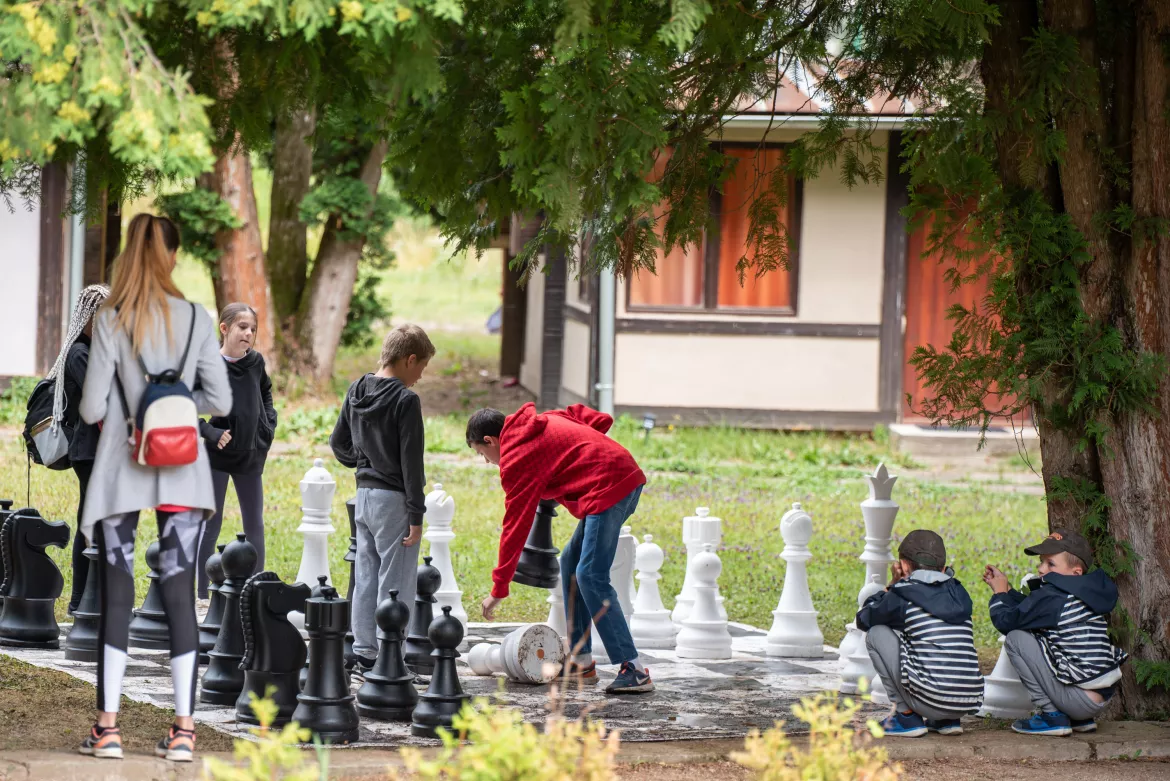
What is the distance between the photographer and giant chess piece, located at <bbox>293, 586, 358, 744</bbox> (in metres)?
5.13

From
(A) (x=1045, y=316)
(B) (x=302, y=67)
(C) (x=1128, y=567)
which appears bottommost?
(C) (x=1128, y=567)

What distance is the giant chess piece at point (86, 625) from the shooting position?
643 centimetres

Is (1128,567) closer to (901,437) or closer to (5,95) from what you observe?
(5,95)

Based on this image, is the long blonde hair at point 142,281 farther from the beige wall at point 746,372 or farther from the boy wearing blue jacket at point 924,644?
the beige wall at point 746,372

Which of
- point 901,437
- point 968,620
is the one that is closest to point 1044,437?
point 968,620

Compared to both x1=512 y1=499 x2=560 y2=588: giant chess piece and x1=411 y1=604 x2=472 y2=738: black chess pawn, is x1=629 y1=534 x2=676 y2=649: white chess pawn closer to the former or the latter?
x1=512 y1=499 x2=560 y2=588: giant chess piece

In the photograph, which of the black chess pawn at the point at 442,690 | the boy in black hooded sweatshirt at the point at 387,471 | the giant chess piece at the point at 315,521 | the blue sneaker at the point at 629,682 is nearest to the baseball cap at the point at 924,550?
the blue sneaker at the point at 629,682

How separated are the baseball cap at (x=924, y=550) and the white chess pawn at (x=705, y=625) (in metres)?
1.63

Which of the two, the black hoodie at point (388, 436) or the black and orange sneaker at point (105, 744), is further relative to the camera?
the black hoodie at point (388, 436)

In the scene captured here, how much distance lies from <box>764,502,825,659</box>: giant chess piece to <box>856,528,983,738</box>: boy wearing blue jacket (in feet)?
5.13

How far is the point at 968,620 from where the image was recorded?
5.75 meters

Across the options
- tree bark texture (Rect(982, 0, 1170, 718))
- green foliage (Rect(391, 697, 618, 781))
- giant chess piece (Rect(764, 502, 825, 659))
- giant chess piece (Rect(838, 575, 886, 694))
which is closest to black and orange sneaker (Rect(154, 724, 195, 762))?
Answer: green foliage (Rect(391, 697, 618, 781))

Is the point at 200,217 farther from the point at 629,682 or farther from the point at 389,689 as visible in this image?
the point at 389,689

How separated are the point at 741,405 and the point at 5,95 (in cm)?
1371
